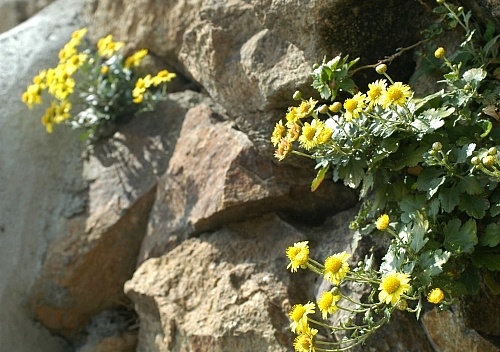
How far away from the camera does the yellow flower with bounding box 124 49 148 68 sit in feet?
9.61

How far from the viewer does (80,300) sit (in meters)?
2.86

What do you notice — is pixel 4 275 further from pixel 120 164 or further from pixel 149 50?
pixel 149 50

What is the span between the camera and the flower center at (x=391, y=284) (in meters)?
1.66

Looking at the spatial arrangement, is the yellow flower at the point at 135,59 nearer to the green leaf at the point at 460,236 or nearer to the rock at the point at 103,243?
the rock at the point at 103,243

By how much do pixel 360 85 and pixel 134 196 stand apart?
1.03m

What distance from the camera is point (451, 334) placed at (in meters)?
1.94

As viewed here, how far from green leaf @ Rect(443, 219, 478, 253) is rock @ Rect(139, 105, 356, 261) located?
0.62 m

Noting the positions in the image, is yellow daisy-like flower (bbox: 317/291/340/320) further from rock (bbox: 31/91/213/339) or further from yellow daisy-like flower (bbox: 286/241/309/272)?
rock (bbox: 31/91/213/339)

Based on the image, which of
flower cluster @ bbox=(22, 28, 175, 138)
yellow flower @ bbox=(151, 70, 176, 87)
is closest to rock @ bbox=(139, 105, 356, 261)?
yellow flower @ bbox=(151, 70, 176, 87)

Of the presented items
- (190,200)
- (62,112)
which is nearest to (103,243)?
(190,200)

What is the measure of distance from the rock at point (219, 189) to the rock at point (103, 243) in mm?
95

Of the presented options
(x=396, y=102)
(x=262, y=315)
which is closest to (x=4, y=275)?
(x=262, y=315)

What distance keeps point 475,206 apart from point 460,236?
0.09 m

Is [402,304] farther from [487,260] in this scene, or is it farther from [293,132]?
[293,132]
